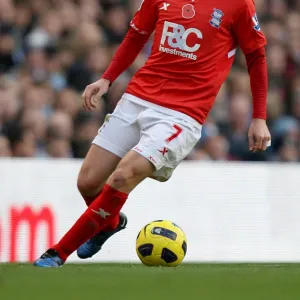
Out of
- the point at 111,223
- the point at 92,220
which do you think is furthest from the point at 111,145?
the point at 111,223

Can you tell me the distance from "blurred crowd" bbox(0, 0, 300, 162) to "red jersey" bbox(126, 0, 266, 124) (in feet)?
12.8

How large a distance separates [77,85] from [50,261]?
214 inches

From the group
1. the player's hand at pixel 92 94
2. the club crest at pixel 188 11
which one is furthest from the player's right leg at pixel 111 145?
the club crest at pixel 188 11

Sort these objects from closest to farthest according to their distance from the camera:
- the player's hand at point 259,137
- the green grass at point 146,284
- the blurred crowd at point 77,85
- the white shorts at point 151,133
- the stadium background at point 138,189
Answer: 1. the green grass at point 146,284
2. the stadium background at point 138,189
3. the white shorts at point 151,133
4. the player's hand at point 259,137
5. the blurred crowd at point 77,85

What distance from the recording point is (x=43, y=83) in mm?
11211

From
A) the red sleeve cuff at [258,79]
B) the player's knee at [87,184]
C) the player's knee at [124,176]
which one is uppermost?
the red sleeve cuff at [258,79]

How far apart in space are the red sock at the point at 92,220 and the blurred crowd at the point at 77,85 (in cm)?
404

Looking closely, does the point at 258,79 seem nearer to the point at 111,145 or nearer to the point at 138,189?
the point at 111,145

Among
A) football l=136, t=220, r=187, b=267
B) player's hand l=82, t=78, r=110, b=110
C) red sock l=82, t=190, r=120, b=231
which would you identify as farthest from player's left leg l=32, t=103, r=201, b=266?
red sock l=82, t=190, r=120, b=231

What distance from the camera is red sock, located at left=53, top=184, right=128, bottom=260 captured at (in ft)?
21.3

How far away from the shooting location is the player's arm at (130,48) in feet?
23.1

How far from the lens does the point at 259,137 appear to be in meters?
6.76

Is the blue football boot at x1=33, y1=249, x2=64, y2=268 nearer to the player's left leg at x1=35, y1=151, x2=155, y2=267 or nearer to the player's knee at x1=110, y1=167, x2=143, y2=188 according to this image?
the player's left leg at x1=35, y1=151, x2=155, y2=267

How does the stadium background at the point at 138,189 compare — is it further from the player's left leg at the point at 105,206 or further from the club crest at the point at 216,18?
the club crest at the point at 216,18
